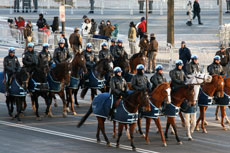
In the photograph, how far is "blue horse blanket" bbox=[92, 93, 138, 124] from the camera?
21609 millimetres

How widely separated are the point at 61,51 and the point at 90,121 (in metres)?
2.86

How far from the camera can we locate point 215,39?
4431 centimetres

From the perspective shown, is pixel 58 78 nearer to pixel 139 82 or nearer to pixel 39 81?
pixel 39 81

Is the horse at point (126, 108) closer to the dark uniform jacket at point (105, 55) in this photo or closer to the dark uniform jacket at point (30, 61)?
the dark uniform jacket at point (30, 61)

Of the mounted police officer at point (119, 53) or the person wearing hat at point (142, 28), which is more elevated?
the person wearing hat at point (142, 28)

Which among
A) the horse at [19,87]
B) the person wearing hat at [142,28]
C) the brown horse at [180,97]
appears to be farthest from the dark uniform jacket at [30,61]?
the person wearing hat at [142,28]

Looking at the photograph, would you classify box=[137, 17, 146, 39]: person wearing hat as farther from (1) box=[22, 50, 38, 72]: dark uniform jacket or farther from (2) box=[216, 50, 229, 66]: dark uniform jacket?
(1) box=[22, 50, 38, 72]: dark uniform jacket

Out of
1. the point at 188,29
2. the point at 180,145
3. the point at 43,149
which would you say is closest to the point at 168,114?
the point at 180,145

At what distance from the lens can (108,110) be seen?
22.0 meters

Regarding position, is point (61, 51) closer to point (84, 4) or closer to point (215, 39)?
point (215, 39)

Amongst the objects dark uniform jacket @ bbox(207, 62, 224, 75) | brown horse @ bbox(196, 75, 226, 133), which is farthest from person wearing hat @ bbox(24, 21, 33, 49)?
brown horse @ bbox(196, 75, 226, 133)

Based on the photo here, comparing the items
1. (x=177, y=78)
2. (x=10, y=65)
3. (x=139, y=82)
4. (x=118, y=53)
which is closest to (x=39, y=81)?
(x=10, y=65)

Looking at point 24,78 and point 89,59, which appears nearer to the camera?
point 24,78

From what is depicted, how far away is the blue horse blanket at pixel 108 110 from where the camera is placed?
70.9ft
